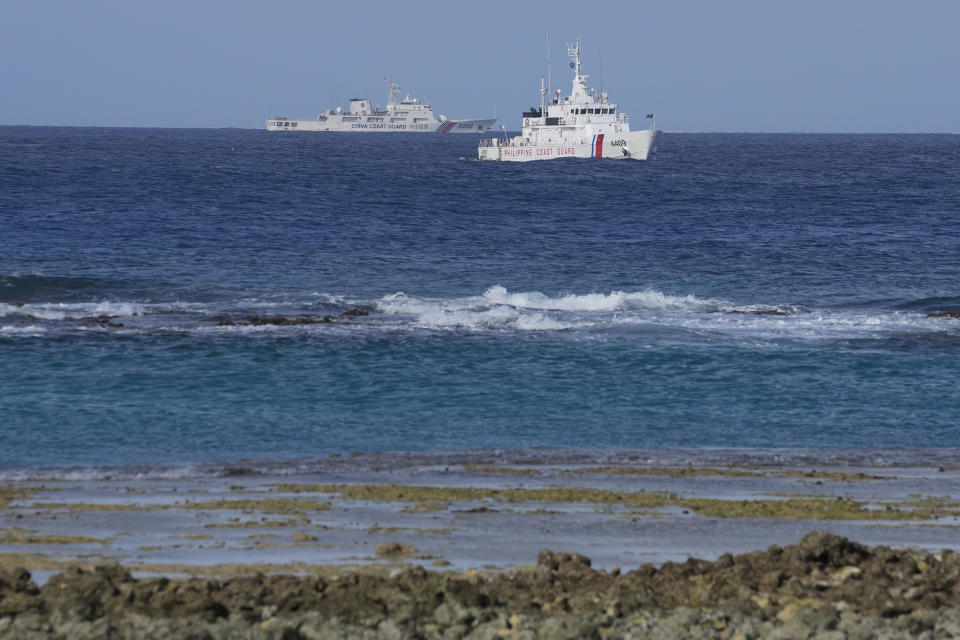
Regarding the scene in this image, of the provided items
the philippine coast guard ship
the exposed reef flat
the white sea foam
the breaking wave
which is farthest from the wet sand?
the philippine coast guard ship

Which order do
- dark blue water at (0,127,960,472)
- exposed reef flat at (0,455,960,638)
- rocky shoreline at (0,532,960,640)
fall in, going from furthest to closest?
dark blue water at (0,127,960,472), exposed reef flat at (0,455,960,638), rocky shoreline at (0,532,960,640)

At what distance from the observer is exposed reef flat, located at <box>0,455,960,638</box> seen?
956 cm

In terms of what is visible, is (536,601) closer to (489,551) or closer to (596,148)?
(489,551)

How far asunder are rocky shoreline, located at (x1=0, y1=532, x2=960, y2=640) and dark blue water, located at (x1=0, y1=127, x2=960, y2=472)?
6.63 metres

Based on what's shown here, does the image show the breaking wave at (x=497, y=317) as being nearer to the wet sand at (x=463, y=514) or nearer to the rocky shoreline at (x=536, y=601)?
the wet sand at (x=463, y=514)

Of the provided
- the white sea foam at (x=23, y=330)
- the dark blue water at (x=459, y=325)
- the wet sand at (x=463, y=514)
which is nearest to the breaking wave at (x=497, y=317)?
the white sea foam at (x=23, y=330)

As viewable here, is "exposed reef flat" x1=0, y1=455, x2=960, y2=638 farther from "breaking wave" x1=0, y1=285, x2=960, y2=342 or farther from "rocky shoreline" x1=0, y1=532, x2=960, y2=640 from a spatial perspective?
"breaking wave" x1=0, y1=285, x2=960, y2=342

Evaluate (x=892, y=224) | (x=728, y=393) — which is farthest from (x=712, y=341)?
(x=892, y=224)

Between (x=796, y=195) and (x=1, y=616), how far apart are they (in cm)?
6555

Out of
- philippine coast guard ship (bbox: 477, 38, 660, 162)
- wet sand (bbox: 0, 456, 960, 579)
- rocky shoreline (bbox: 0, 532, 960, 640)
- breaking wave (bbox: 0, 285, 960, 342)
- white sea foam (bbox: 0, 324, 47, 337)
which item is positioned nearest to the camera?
rocky shoreline (bbox: 0, 532, 960, 640)

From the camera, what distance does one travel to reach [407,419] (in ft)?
63.7

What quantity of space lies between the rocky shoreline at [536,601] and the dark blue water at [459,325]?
21.7 ft

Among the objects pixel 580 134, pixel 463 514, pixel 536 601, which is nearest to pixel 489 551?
pixel 463 514

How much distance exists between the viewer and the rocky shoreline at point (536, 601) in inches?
365
